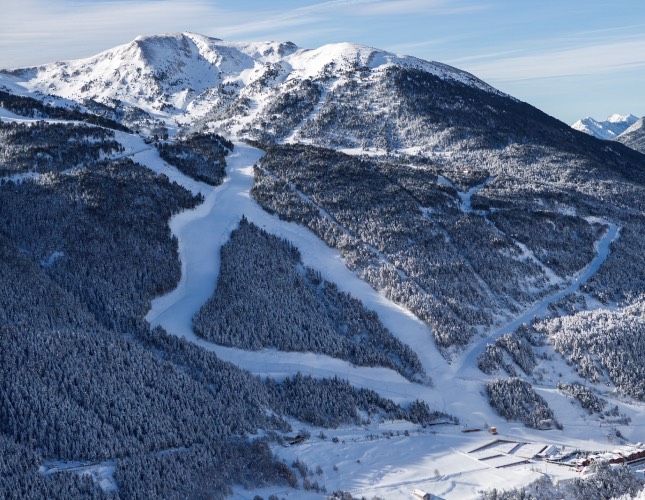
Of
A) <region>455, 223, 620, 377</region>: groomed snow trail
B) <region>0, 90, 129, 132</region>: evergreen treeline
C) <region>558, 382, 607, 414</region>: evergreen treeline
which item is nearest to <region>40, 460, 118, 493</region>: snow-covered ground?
<region>455, 223, 620, 377</region>: groomed snow trail

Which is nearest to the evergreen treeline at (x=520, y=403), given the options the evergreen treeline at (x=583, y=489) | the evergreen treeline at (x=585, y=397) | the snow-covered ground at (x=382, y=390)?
the snow-covered ground at (x=382, y=390)

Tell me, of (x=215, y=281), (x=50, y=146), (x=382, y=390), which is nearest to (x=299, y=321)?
(x=382, y=390)

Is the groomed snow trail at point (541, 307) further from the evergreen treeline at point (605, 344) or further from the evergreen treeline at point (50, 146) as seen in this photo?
the evergreen treeline at point (50, 146)

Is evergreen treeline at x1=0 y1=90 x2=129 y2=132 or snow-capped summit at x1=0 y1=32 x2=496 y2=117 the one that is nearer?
evergreen treeline at x1=0 y1=90 x2=129 y2=132

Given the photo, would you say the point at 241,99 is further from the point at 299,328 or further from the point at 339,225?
the point at 299,328

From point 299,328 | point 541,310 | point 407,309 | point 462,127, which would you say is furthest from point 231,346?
point 462,127

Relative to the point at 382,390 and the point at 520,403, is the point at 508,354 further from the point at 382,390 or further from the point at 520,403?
the point at 382,390

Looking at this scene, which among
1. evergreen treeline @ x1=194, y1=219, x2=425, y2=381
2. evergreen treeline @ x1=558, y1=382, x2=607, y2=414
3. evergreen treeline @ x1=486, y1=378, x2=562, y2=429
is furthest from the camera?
evergreen treeline @ x1=194, y1=219, x2=425, y2=381

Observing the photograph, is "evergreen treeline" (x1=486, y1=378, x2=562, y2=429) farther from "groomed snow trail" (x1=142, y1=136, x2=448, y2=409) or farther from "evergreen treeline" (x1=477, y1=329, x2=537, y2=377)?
"groomed snow trail" (x1=142, y1=136, x2=448, y2=409)
